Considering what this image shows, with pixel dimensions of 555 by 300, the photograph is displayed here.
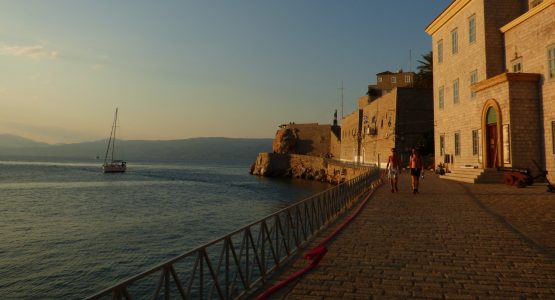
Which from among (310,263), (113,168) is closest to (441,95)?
(310,263)

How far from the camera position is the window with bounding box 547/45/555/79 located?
58.7 ft

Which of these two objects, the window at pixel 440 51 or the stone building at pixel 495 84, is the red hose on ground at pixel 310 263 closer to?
the stone building at pixel 495 84

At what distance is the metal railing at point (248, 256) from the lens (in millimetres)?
4051

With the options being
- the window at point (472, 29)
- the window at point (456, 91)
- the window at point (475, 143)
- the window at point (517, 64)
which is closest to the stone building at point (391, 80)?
the window at point (456, 91)

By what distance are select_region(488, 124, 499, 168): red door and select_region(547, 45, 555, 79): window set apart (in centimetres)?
376

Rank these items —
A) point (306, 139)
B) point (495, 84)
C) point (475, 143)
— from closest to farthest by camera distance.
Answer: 1. point (495, 84)
2. point (475, 143)
3. point (306, 139)

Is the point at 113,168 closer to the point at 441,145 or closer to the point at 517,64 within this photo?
the point at 441,145

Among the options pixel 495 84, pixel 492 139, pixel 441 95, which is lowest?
pixel 492 139

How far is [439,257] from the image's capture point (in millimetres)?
6711

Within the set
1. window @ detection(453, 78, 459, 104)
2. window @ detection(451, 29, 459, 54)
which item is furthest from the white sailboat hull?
window @ detection(451, 29, 459, 54)

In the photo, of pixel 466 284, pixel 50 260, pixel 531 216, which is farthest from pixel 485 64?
pixel 50 260

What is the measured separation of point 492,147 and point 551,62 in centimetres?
550

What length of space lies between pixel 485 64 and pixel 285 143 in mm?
72154

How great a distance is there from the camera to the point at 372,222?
1013 centimetres
